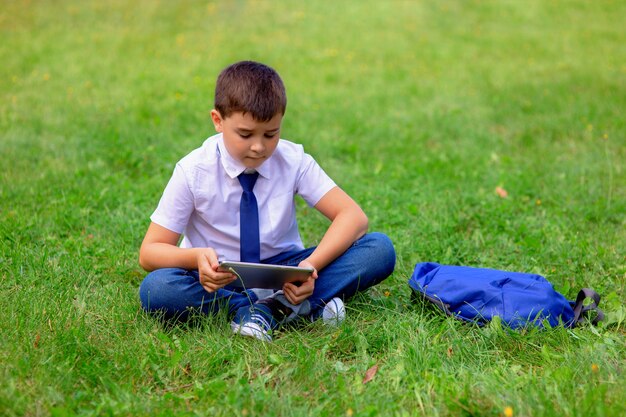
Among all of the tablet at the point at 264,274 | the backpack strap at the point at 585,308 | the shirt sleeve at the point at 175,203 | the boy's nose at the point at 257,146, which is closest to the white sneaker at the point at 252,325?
the tablet at the point at 264,274

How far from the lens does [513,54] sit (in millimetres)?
9938

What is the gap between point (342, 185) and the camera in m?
5.33

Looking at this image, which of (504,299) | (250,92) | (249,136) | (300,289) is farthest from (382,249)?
(250,92)

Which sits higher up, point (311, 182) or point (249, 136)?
point (249, 136)

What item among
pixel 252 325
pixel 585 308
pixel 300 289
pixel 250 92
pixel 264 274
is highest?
pixel 250 92

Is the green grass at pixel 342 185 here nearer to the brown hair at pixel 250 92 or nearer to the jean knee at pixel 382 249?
the jean knee at pixel 382 249

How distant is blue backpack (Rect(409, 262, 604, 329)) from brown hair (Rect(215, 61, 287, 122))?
1.13m

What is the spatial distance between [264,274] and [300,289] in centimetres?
21

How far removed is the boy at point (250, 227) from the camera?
3131 millimetres

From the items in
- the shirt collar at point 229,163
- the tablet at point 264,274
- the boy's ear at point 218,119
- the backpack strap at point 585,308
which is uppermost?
the boy's ear at point 218,119

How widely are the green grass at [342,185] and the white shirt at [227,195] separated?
429mm

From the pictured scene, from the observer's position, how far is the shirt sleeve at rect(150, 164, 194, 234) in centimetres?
324

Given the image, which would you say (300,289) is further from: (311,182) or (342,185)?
(342,185)

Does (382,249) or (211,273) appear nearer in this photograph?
(211,273)
